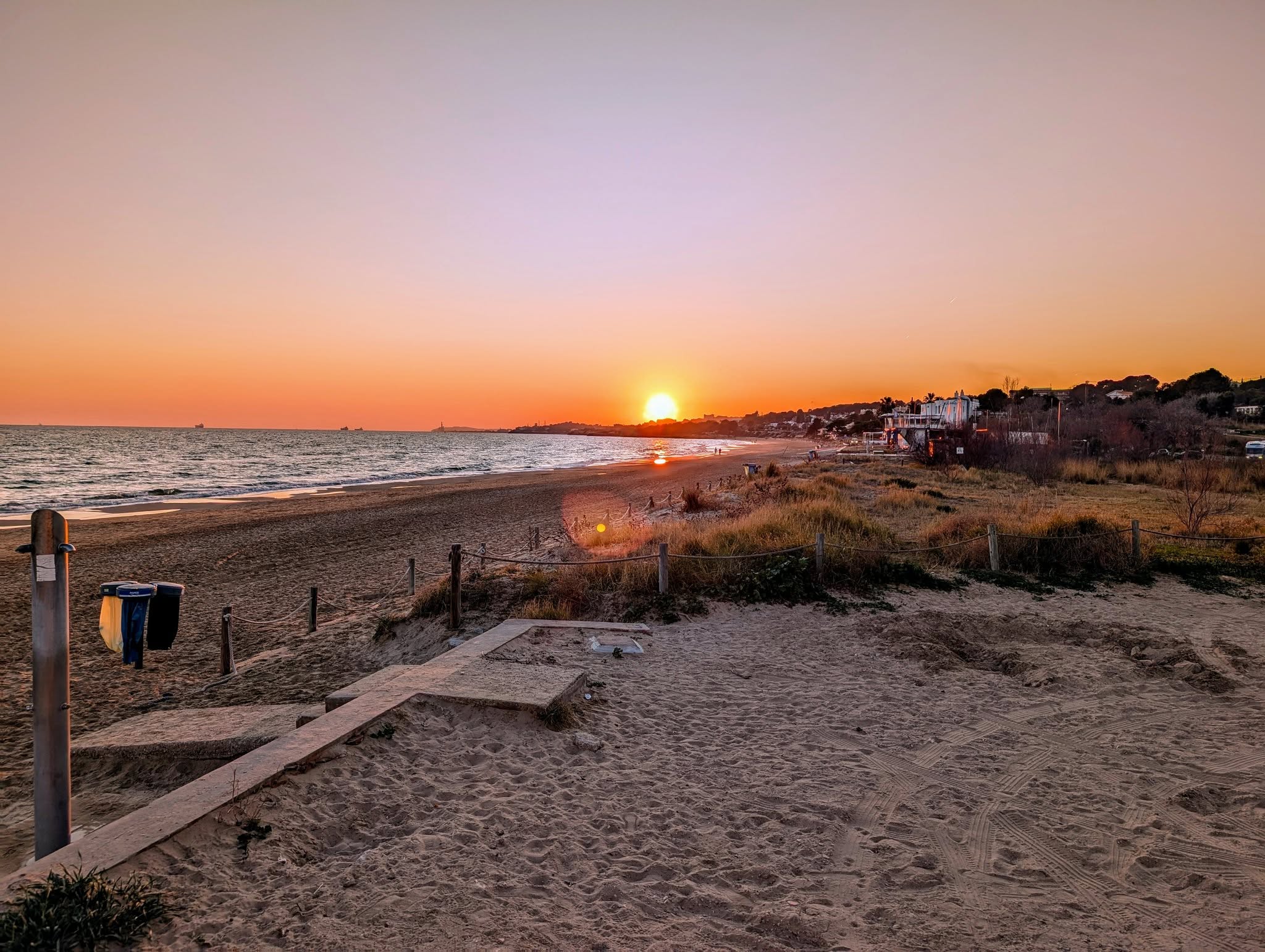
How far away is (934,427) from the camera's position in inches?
1839

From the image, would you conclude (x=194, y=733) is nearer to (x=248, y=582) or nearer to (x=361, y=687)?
(x=361, y=687)

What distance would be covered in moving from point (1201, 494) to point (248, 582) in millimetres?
22614

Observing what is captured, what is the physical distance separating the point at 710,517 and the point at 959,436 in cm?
2696

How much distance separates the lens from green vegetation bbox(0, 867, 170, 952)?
289 cm

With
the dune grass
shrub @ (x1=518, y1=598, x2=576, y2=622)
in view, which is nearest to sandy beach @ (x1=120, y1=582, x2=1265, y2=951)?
shrub @ (x1=518, y1=598, x2=576, y2=622)

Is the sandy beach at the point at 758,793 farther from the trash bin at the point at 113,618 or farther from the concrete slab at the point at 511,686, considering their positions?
the trash bin at the point at 113,618

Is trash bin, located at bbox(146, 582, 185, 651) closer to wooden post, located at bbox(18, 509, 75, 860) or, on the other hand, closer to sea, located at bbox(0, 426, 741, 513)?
wooden post, located at bbox(18, 509, 75, 860)

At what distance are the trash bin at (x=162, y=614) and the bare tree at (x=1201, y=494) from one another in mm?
18873

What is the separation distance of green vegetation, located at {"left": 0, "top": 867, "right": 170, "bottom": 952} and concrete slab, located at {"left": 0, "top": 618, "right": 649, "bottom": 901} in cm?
21

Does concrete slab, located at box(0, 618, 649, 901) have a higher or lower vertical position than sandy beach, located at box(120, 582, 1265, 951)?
higher

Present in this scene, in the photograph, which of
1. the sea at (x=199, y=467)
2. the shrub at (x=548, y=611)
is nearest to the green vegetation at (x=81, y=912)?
the shrub at (x=548, y=611)

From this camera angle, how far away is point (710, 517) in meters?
18.8

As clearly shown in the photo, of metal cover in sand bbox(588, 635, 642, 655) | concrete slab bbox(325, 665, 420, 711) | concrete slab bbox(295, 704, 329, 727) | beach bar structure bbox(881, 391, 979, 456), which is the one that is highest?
beach bar structure bbox(881, 391, 979, 456)

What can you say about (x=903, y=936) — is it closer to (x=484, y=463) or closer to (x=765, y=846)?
(x=765, y=846)
